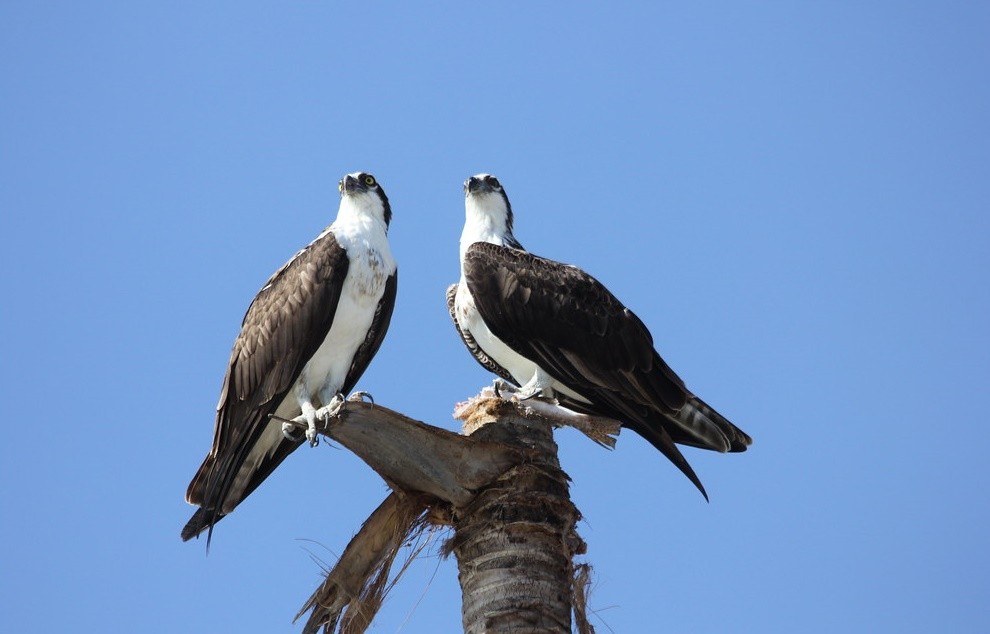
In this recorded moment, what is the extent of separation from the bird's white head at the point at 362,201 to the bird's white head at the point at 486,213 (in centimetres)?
63

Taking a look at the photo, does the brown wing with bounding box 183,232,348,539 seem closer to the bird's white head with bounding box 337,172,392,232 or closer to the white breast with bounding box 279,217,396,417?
the white breast with bounding box 279,217,396,417

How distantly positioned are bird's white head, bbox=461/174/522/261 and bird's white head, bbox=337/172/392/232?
24.6 inches

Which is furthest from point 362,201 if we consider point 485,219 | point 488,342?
point 488,342

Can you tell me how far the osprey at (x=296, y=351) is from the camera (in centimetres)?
727

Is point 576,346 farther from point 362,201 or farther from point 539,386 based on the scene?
point 362,201

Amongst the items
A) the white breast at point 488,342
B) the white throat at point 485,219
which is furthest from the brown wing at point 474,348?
the white throat at point 485,219

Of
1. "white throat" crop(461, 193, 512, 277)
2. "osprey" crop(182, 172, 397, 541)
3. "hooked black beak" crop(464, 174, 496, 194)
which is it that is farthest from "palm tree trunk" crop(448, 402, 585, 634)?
"hooked black beak" crop(464, 174, 496, 194)

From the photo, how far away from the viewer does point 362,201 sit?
8281 mm

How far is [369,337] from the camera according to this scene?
313 inches

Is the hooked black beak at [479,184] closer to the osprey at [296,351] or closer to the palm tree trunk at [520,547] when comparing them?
the osprey at [296,351]

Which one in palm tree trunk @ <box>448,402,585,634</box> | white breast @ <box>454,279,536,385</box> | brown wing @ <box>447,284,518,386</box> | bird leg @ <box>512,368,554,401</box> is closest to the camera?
palm tree trunk @ <box>448,402,585,634</box>

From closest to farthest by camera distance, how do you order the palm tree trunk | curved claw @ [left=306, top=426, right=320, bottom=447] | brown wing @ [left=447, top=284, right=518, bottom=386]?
the palm tree trunk, curved claw @ [left=306, top=426, right=320, bottom=447], brown wing @ [left=447, top=284, right=518, bottom=386]

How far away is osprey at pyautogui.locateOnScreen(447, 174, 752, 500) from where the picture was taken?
7664 mm

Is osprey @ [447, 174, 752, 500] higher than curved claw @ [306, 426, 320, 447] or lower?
higher
